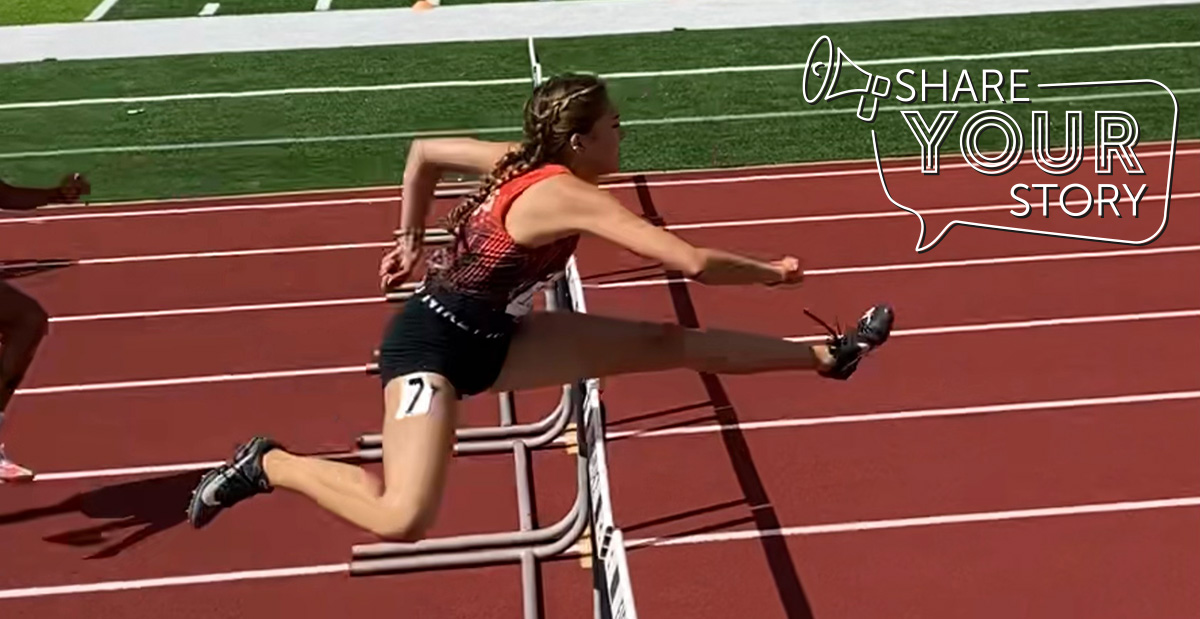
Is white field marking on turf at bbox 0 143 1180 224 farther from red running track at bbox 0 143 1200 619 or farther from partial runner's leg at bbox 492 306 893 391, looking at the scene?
partial runner's leg at bbox 492 306 893 391

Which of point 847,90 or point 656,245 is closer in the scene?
point 656,245

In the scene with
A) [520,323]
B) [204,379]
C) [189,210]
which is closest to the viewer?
[520,323]

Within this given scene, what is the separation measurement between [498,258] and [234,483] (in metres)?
1.28

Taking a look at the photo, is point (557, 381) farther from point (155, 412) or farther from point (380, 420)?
point (155, 412)

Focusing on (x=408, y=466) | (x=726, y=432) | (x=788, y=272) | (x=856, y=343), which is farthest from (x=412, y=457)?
(x=726, y=432)

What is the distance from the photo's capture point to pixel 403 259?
4645 mm

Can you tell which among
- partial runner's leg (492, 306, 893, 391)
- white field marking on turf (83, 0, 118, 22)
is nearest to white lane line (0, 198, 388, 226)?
partial runner's leg (492, 306, 893, 391)

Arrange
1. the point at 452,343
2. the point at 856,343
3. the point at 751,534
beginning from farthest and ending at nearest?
the point at 751,534 < the point at 856,343 < the point at 452,343

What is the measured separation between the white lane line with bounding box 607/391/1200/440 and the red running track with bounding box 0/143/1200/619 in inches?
0.7

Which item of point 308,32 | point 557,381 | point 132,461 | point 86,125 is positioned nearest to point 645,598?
point 557,381

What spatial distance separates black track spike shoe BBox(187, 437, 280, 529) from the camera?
449 cm

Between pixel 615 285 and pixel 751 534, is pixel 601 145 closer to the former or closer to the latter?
pixel 751 534

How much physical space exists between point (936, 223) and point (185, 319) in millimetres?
5056

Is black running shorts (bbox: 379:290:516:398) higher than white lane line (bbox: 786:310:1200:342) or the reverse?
the reverse
